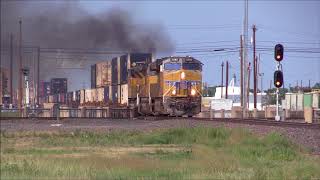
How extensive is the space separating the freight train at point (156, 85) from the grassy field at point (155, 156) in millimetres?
13800

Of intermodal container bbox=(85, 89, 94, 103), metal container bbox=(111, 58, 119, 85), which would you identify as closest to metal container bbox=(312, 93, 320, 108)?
metal container bbox=(111, 58, 119, 85)

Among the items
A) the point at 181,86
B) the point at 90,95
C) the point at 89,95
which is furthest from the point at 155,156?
the point at 89,95

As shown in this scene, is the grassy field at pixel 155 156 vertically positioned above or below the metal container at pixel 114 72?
below

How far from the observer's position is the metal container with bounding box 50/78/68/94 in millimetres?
58938

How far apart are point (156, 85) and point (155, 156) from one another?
22917 mm

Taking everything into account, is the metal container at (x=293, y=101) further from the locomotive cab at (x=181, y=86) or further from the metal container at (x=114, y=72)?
the locomotive cab at (x=181, y=86)

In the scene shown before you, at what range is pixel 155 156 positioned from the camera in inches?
672

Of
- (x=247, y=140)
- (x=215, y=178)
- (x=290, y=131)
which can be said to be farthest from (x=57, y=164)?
(x=290, y=131)

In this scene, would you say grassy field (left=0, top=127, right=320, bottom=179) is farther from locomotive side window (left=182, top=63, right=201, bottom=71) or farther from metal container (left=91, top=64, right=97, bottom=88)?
metal container (left=91, top=64, right=97, bottom=88)

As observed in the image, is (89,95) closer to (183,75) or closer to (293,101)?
(183,75)

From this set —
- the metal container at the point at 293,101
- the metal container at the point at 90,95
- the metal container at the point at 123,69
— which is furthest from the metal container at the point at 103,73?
the metal container at the point at 293,101

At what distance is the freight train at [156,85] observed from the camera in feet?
126

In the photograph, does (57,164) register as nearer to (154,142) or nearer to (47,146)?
(47,146)

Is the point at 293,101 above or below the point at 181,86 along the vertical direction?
below
